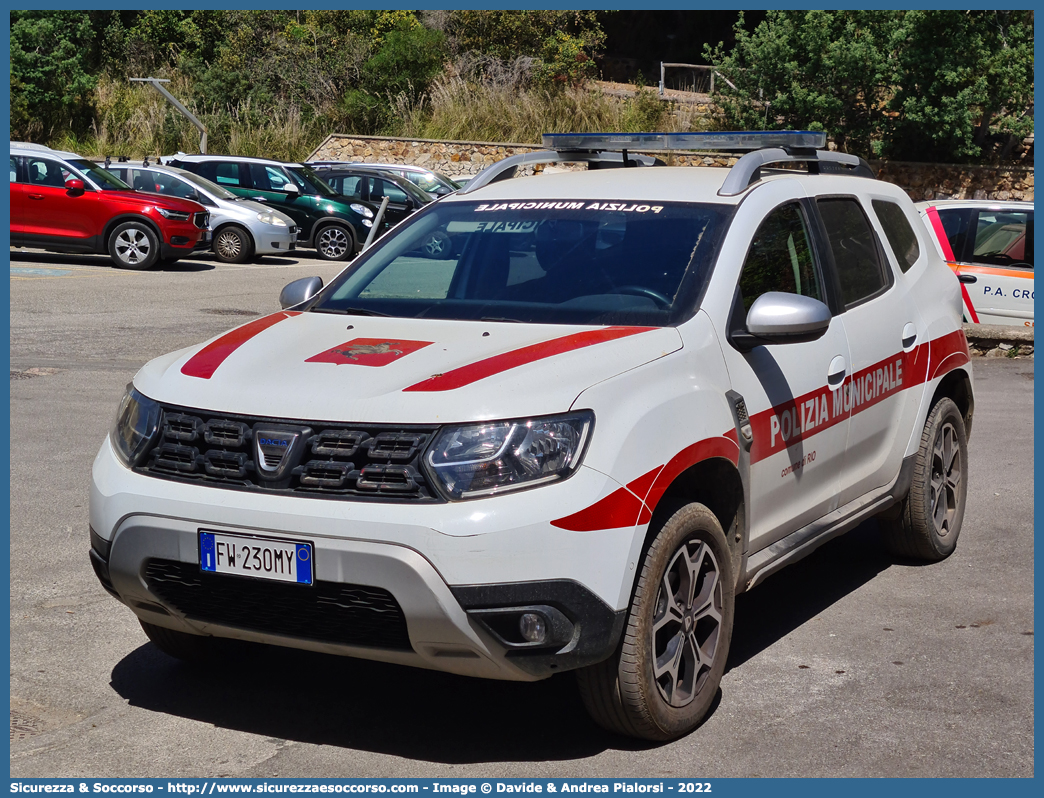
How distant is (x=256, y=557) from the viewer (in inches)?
140

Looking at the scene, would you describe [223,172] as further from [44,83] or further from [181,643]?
[181,643]

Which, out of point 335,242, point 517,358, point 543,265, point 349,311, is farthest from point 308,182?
point 517,358

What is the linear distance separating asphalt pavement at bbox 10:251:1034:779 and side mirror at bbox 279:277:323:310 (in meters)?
1.41

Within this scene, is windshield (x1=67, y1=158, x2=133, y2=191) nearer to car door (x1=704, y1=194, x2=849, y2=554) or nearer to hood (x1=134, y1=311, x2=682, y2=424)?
hood (x1=134, y1=311, x2=682, y2=424)

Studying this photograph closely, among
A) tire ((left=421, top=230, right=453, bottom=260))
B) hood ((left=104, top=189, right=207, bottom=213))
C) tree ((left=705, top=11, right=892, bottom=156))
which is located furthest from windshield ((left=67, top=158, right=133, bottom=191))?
tree ((left=705, top=11, right=892, bottom=156))

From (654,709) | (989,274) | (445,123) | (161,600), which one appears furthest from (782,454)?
(445,123)

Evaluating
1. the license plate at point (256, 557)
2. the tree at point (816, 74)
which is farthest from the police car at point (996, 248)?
the tree at point (816, 74)

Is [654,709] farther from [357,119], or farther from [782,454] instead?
[357,119]

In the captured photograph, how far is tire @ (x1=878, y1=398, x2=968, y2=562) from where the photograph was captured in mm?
5797

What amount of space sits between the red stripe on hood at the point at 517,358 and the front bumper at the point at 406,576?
1.32ft

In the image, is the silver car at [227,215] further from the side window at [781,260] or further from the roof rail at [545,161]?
the side window at [781,260]

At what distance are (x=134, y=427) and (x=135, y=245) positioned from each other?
16.8m

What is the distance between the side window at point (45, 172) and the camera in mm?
19609

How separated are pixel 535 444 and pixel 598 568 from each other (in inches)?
15.6
